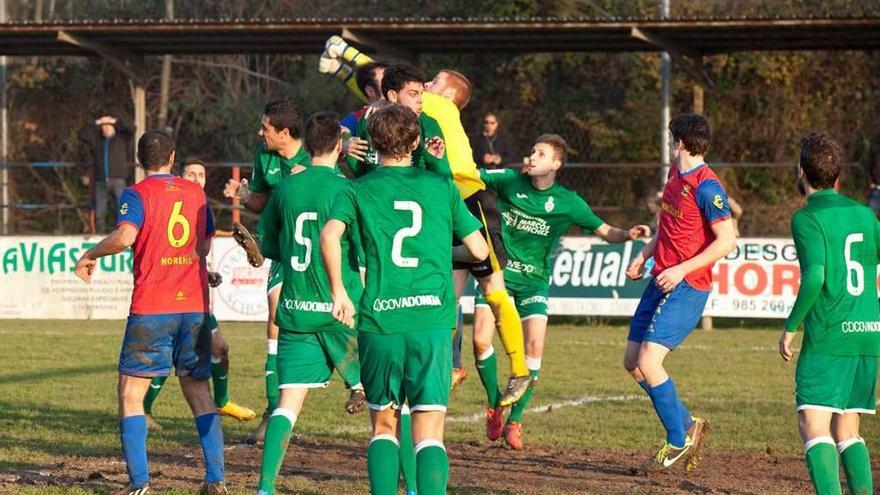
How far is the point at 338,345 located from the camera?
768cm

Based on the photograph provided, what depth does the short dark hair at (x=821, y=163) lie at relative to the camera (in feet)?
23.0

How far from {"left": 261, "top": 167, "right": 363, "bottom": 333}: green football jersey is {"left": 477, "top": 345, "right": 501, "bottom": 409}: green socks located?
266 centimetres

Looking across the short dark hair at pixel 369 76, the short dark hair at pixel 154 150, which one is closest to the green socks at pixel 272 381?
the short dark hair at pixel 369 76

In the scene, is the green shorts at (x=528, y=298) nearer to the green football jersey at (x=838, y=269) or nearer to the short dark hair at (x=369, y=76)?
the short dark hair at (x=369, y=76)

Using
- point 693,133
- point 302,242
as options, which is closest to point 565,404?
point 693,133

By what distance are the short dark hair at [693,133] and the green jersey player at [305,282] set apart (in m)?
2.31

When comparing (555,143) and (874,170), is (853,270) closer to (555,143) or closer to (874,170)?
(555,143)

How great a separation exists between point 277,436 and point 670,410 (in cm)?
276

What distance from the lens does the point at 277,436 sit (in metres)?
7.44

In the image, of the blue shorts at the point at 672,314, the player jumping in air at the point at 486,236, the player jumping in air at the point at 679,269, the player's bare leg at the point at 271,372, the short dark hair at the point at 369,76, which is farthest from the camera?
the player's bare leg at the point at 271,372

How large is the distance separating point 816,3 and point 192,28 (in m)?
12.4

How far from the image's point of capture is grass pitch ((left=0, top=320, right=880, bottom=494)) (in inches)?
400

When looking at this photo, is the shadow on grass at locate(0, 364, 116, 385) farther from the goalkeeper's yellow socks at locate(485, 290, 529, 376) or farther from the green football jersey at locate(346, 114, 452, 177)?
the green football jersey at locate(346, 114, 452, 177)

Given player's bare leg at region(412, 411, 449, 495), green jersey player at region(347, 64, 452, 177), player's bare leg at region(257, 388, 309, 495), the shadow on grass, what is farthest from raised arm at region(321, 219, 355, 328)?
the shadow on grass
